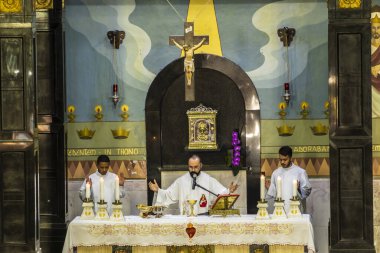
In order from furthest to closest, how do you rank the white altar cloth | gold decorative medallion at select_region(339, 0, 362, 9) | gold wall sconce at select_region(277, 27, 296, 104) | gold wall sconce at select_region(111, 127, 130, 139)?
gold wall sconce at select_region(111, 127, 130, 139), gold wall sconce at select_region(277, 27, 296, 104), the white altar cloth, gold decorative medallion at select_region(339, 0, 362, 9)

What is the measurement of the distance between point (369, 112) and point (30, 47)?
15.3 ft

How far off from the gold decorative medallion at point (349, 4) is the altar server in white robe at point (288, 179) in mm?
2970

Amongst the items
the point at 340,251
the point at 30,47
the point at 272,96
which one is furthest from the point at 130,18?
the point at 340,251

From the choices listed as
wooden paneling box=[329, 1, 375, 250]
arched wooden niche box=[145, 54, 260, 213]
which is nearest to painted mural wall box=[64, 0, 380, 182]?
arched wooden niche box=[145, 54, 260, 213]

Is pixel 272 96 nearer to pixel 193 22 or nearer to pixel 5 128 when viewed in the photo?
pixel 193 22

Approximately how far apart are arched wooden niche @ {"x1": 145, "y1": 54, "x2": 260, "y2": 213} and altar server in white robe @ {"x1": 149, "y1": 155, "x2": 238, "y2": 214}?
3.00 ft

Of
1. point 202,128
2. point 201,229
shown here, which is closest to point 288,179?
point 202,128

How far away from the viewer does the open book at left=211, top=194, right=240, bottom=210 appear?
16.5 metres

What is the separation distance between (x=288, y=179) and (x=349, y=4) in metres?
3.48

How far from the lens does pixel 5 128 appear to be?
15.0 m

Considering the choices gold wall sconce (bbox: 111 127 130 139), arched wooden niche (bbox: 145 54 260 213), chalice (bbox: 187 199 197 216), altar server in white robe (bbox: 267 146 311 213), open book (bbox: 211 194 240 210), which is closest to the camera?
open book (bbox: 211 194 240 210)

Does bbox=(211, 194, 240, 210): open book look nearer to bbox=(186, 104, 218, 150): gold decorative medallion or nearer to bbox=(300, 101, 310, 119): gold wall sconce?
bbox=(186, 104, 218, 150): gold decorative medallion

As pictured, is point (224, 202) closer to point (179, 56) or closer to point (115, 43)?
point (179, 56)

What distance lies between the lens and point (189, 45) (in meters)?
17.9
